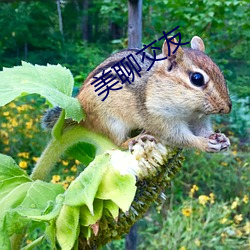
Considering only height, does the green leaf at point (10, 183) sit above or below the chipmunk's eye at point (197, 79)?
below

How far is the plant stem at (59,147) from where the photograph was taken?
0.62m

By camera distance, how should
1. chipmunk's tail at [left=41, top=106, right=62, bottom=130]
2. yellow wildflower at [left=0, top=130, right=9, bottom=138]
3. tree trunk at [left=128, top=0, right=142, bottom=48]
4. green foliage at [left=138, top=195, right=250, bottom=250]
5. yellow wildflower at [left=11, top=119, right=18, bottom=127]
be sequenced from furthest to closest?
yellow wildflower at [left=0, top=130, right=9, bottom=138] → yellow wildflower at [left=11, top=119, right=18, bottom=127] → green foliage at [left=138, top=195, right=250, bottom=250] → tree trunk at [left=128, top=0, right=142, bottom=48] → chipmunk's tail at [left=41, top=106, right=62, bottom=130]

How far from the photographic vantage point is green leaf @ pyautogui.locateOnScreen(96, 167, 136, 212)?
1.54 feet

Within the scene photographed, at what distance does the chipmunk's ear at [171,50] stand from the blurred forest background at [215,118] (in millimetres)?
618

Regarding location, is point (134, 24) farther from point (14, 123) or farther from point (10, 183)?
point (14, 123)

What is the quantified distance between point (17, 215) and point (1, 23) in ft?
9.56

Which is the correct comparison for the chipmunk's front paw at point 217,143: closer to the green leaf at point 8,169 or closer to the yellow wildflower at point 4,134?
the green leaf at point 8,169

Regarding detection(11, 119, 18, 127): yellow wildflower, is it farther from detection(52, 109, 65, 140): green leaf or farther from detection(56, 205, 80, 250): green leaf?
detection(56, 205, 80, 250): green leaf

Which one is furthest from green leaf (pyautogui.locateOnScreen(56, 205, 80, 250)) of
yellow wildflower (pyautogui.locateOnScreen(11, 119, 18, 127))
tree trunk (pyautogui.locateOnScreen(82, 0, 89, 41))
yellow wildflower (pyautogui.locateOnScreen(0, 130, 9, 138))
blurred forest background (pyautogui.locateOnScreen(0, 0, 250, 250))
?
tree trunk (pyautogui.locateOnScreen(82, 0, 89, 41))

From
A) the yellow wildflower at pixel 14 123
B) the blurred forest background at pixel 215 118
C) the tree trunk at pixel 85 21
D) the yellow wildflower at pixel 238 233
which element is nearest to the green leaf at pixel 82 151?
the blurred forest background at pixel 215 118

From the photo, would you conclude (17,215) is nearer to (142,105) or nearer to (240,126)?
(142,105)

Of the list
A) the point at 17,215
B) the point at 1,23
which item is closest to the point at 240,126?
the point at 1,23

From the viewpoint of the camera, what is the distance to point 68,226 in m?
0.49

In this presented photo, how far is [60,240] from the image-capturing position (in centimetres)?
50
